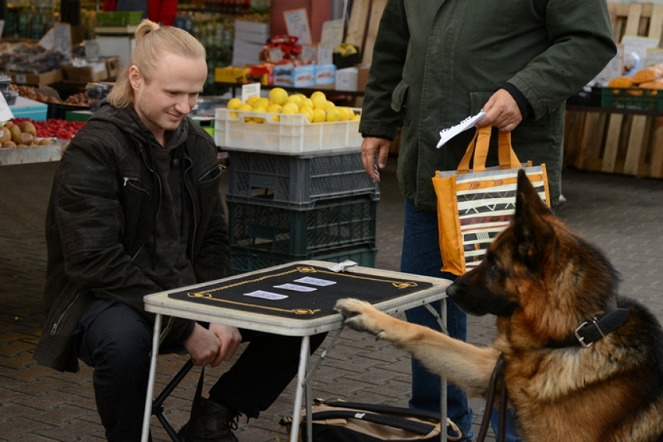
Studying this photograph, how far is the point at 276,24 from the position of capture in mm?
12172

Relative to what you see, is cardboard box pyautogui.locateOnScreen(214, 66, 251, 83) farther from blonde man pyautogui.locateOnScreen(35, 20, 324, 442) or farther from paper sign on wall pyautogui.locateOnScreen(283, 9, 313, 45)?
blonde man pyautogui.locateOnScreen(35, 20, 324, 442)

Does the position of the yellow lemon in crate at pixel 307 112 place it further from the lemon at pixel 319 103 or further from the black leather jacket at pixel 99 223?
the black leather jacket at pixel 99 223

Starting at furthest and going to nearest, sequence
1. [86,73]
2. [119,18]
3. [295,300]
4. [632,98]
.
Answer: [119,18], [86,73], [632,98], [295,300]

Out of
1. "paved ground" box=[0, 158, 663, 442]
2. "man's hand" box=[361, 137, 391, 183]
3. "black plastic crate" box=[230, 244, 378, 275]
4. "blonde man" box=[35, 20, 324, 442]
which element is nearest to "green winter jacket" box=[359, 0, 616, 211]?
"man's hand" box=[361, 137, 391, 183]

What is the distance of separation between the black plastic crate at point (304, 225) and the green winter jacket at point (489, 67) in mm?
1985

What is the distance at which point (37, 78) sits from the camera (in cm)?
1095

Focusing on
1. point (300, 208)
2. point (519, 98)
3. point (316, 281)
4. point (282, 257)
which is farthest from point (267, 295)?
point (282, 257)

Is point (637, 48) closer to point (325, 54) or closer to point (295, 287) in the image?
point (325, 54)

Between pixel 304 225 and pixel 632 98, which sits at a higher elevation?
pixel 632 98

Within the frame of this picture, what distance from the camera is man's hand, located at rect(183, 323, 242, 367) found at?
298 centimetres

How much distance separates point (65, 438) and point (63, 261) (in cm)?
108

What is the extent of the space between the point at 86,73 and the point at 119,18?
0.86 metres

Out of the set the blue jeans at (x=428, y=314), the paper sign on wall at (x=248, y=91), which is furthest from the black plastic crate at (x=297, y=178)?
the blue jeans at (x=428, y=314)

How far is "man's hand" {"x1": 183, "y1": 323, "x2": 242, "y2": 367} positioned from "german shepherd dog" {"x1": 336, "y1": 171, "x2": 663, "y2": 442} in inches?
22.9
